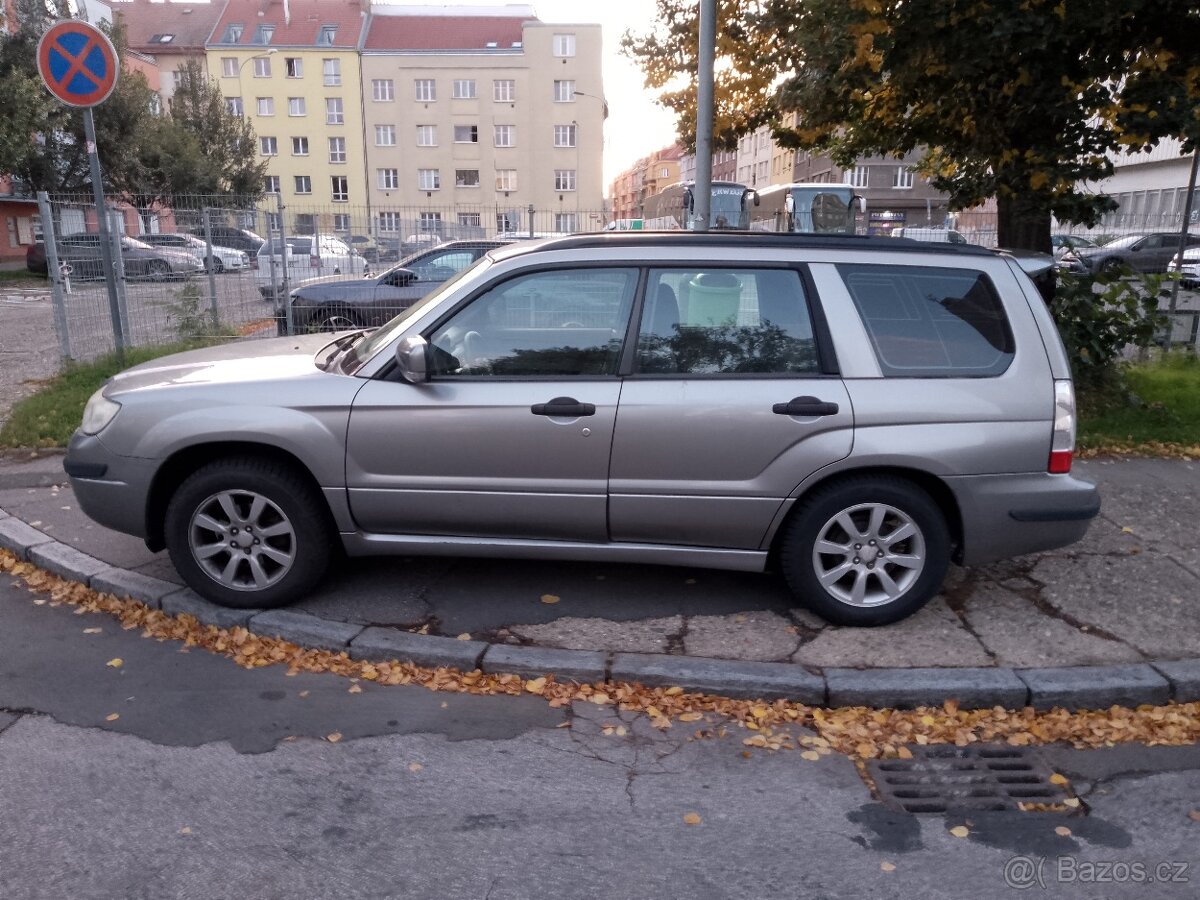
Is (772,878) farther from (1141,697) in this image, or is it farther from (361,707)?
(1141,697)

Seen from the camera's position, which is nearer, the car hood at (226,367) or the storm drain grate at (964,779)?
the storm drain grate at (964,779)

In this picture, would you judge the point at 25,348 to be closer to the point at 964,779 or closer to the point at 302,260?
the point at 302,260

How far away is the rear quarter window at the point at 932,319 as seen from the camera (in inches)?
173

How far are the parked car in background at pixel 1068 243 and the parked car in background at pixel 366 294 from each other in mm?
6852

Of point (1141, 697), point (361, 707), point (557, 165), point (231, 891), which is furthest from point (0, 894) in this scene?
point (557, 165)

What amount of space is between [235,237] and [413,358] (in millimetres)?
8661

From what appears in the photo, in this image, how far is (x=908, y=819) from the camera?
321cm

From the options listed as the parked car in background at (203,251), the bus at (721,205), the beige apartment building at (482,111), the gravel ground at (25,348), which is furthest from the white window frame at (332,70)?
the parked car in background at (203,251)

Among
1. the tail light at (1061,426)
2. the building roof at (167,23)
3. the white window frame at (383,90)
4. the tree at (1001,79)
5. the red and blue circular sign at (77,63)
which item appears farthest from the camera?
the building roof at (167,23)

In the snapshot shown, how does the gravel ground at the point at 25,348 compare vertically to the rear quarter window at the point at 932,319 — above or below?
below

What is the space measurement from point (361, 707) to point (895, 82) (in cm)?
697

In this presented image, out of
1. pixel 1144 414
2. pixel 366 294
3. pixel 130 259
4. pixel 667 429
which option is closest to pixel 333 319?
pixel 366 294

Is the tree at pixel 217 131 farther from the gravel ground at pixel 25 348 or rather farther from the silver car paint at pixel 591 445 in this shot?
the silver car paint at pixel 591 445

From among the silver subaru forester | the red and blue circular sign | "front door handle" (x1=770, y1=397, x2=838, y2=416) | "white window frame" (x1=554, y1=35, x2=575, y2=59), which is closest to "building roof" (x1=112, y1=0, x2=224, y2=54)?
"white window frame" (x1=554, y1=35, x2=575, y2=59)
